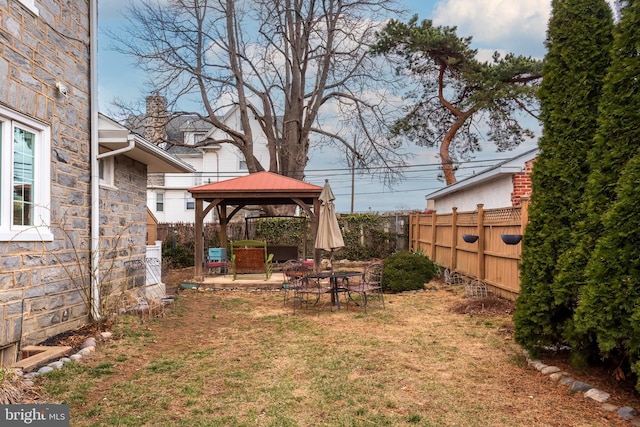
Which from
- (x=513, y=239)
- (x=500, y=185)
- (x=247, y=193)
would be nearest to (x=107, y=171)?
(x=247, y=193)

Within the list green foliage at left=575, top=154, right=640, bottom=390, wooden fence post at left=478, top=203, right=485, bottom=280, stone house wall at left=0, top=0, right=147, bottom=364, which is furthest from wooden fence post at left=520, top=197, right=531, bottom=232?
stone house wall at left=0, top=0, right=147, bottom=364

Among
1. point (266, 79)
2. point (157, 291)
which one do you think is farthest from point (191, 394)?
point (266, 79)

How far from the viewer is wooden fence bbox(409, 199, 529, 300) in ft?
27.8

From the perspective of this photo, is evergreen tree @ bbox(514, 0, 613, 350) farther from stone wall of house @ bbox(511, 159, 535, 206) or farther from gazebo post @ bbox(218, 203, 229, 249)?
gazebo post @ bbox(218, 203, 229, 249)

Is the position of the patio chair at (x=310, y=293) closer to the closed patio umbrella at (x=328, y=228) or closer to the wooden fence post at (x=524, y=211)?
the closed patio umbrella at (x=328, y=228)

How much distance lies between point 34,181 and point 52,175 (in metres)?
0.28

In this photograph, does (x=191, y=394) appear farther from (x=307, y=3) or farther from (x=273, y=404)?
(x=307, y=3)

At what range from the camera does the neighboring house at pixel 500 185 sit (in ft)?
36.3

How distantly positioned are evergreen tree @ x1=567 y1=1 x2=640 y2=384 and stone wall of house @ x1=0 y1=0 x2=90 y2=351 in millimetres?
5637

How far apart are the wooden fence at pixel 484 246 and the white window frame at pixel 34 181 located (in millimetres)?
6453

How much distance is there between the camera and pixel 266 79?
2098 cm

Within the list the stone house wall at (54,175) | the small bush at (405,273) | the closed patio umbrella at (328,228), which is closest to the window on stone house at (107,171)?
the stone house wall at (54,175)

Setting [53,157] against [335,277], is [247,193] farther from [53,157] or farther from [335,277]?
[53,157]

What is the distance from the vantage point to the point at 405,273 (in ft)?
35.9
